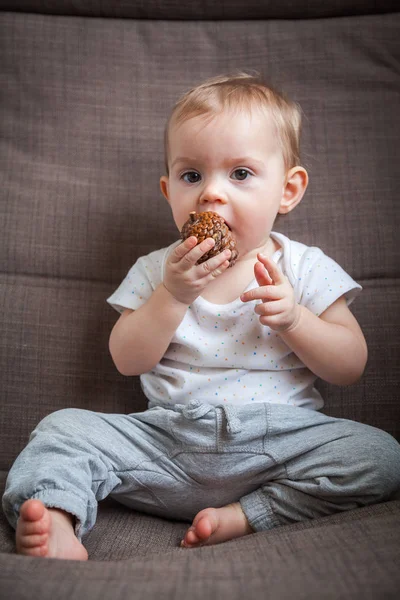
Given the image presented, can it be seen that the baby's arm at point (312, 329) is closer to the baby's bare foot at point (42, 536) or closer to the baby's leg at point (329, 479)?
the baby's leg at point (329, 479)

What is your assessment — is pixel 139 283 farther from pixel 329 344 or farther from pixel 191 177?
pixel 329 344

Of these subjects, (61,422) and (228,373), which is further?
(228,373)

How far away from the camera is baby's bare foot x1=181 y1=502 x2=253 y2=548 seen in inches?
39.7

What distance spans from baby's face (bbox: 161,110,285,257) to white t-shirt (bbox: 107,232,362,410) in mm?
120

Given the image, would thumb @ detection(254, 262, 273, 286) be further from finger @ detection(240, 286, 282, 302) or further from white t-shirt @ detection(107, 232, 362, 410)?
white t-shirt @ detection(107, 232, 362, 410)

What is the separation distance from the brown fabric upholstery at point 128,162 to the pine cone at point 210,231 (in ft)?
1.09

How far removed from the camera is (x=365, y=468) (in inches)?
40.6

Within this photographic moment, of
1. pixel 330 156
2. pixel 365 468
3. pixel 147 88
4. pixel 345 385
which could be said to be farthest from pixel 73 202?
pixel 365 468

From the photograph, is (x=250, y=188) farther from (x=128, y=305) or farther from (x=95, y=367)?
(x=95, y=367)

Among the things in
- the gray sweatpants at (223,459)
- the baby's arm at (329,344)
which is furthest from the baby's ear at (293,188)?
the gray sweatpants at (223,459)

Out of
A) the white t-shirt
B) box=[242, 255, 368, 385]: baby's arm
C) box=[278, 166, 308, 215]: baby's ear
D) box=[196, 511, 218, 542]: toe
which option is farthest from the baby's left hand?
box=[196, 511, 218, 542]: toe

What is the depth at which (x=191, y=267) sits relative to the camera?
3.55 feet

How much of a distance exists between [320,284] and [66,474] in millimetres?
544

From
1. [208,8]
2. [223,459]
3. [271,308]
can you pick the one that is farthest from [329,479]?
[208,8]
